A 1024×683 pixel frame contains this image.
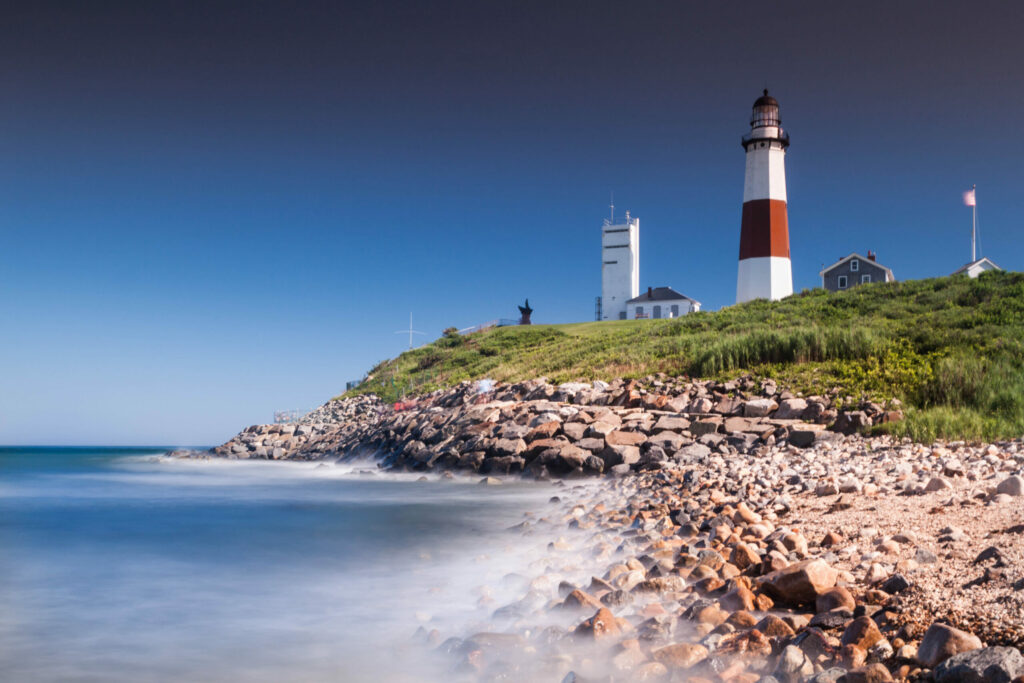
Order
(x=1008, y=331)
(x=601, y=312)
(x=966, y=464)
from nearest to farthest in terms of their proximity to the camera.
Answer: (x=966, y=464)
(x=1008, y=331)
(x=601, y=312)

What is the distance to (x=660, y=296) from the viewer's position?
5688 cm

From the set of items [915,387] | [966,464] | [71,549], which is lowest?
[71,549]

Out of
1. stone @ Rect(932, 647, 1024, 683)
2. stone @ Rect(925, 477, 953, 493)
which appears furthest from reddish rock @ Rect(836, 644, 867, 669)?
stone @ Rect(925, 477, 953, 493)

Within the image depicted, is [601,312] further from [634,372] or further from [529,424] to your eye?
[529,424]

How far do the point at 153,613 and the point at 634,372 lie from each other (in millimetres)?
14327

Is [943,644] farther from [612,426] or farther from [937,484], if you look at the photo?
[612,426]

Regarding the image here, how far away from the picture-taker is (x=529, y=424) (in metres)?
15.2

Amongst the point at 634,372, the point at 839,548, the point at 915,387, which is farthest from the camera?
the point at 634,372

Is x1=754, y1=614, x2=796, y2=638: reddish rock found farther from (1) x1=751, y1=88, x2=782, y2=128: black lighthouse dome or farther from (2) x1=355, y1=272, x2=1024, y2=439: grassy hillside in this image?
(1) x1=751, y1=88, x2=782, y2=128: black lighthouse dome

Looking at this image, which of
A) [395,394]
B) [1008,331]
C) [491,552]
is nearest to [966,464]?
[491,552]

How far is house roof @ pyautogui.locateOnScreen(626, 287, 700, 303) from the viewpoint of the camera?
56.4 meters

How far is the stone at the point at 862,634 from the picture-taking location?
123 inches

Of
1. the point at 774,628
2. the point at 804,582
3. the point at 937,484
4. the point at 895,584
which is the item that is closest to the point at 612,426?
the point at 937,484

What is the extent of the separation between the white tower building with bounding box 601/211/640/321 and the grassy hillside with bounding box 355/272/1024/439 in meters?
28.3
